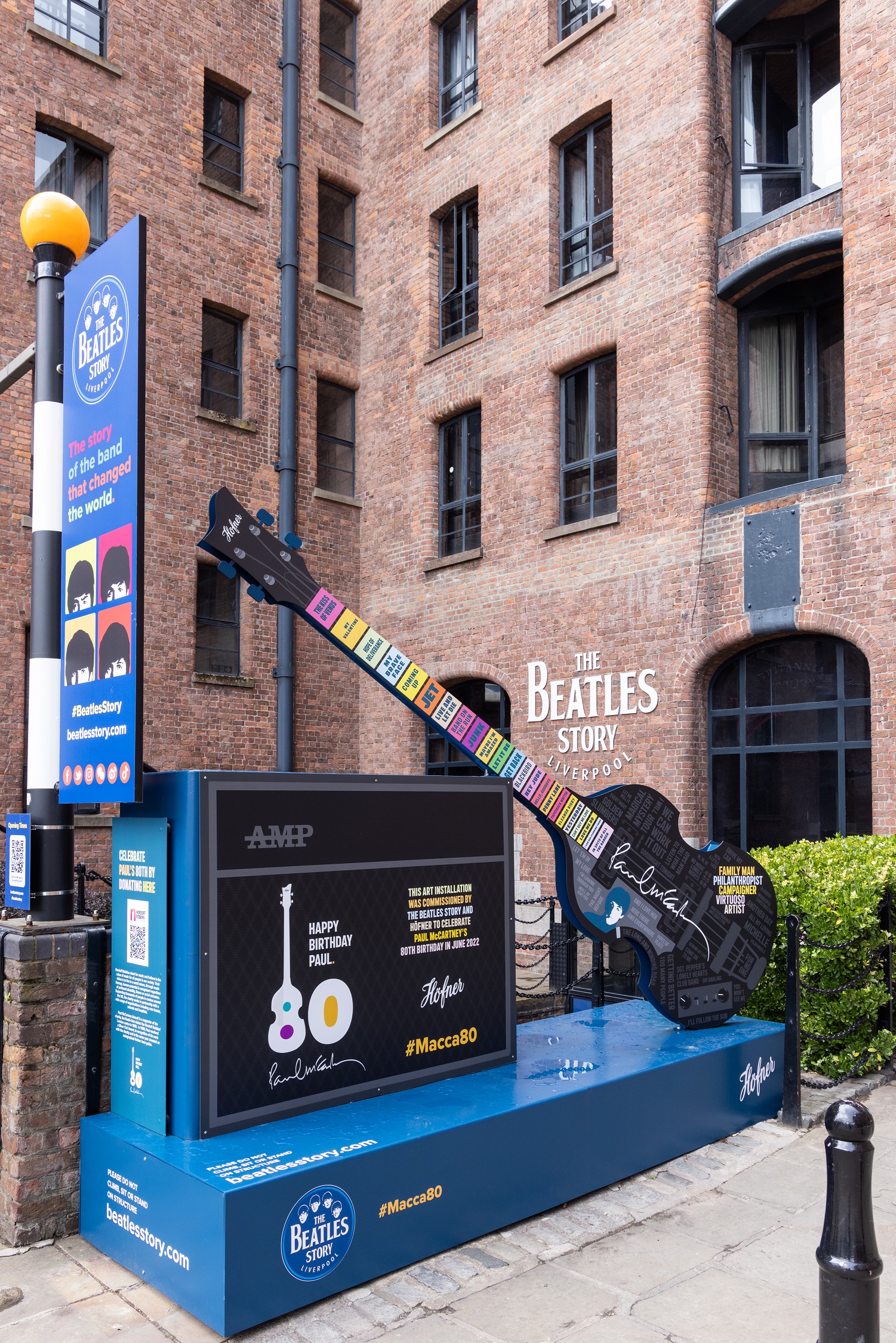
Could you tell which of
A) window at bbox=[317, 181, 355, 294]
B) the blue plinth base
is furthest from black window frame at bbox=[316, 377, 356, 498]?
the blue plinth base

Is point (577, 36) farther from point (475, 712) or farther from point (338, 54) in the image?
point (475, 712)

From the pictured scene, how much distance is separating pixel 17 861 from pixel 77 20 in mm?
14317

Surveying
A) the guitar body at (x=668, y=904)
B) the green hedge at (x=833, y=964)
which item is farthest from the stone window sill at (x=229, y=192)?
the green hedge at (x=833, y=964)

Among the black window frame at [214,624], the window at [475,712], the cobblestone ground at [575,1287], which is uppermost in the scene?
the black window frame at [214,624]

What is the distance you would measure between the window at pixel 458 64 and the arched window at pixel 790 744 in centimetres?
1031

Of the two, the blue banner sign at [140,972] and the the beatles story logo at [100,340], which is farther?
the the beatles story logo at [100,340]

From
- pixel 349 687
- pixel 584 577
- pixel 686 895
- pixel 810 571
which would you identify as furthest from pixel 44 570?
pixel 349 687

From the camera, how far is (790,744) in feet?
36.8

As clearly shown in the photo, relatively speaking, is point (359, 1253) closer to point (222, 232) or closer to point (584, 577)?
point (584, 577)

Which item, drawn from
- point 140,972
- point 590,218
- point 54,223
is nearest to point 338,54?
point 590,218

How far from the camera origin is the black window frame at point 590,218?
13.6m

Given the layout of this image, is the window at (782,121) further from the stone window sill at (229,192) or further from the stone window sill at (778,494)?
the stone window sill at (229,192)

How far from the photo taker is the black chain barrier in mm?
5922

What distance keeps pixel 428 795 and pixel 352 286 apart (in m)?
14.7
